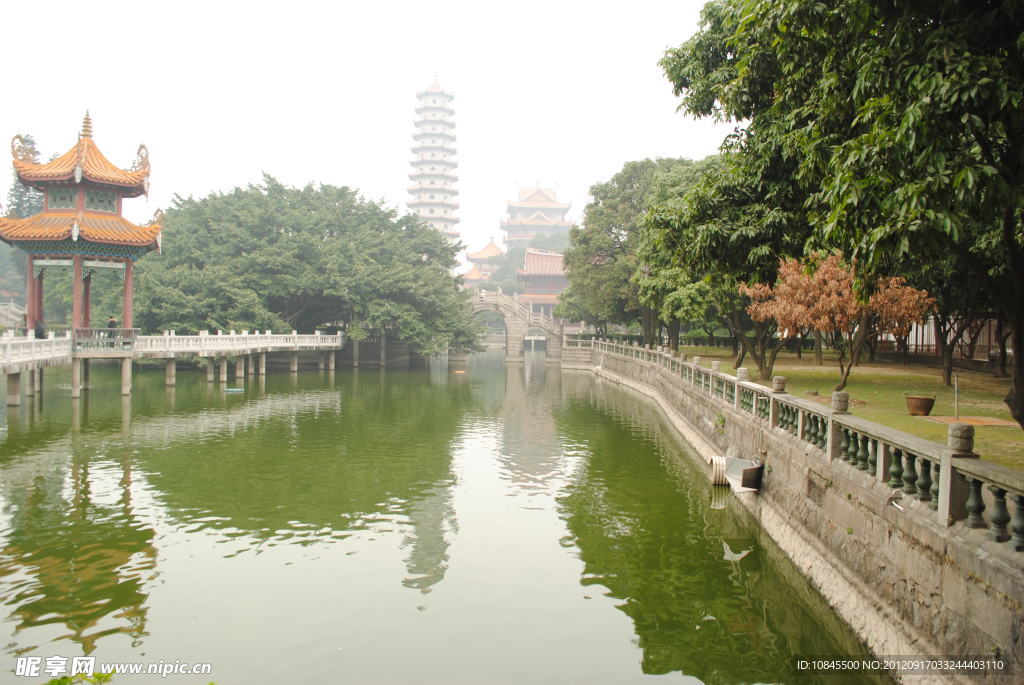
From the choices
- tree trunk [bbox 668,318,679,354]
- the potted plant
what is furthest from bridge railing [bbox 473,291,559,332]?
the potted plant

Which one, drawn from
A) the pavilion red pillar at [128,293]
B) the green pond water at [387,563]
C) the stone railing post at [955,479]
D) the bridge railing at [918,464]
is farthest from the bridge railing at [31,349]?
the stone railing post at [955,479]

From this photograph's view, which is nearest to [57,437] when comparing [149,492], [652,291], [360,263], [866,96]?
[149,492]

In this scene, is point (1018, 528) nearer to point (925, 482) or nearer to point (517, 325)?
point (925, 482)

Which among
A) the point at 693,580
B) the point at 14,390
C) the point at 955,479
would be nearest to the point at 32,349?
the point at 14,390

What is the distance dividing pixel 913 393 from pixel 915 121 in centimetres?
1491

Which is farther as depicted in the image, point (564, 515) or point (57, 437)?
point (57, 437)

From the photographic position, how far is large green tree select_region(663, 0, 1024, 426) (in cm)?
583

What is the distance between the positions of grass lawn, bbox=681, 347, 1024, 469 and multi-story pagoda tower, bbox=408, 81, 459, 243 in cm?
7145

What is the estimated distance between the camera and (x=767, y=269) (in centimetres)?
1116

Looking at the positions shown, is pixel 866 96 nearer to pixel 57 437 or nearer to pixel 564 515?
pixel 564 515

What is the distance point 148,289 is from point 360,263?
36.4 feet

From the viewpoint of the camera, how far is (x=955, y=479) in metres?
5.84

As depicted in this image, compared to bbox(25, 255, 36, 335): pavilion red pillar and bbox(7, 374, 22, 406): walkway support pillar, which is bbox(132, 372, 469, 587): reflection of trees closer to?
bbox(7, 374, 22, 406): walkway support pillar

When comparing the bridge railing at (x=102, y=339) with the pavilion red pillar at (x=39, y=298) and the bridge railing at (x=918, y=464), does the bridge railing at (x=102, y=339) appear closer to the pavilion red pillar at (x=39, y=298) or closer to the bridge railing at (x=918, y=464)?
the pavilion red pillar at (x=39, y=298)
